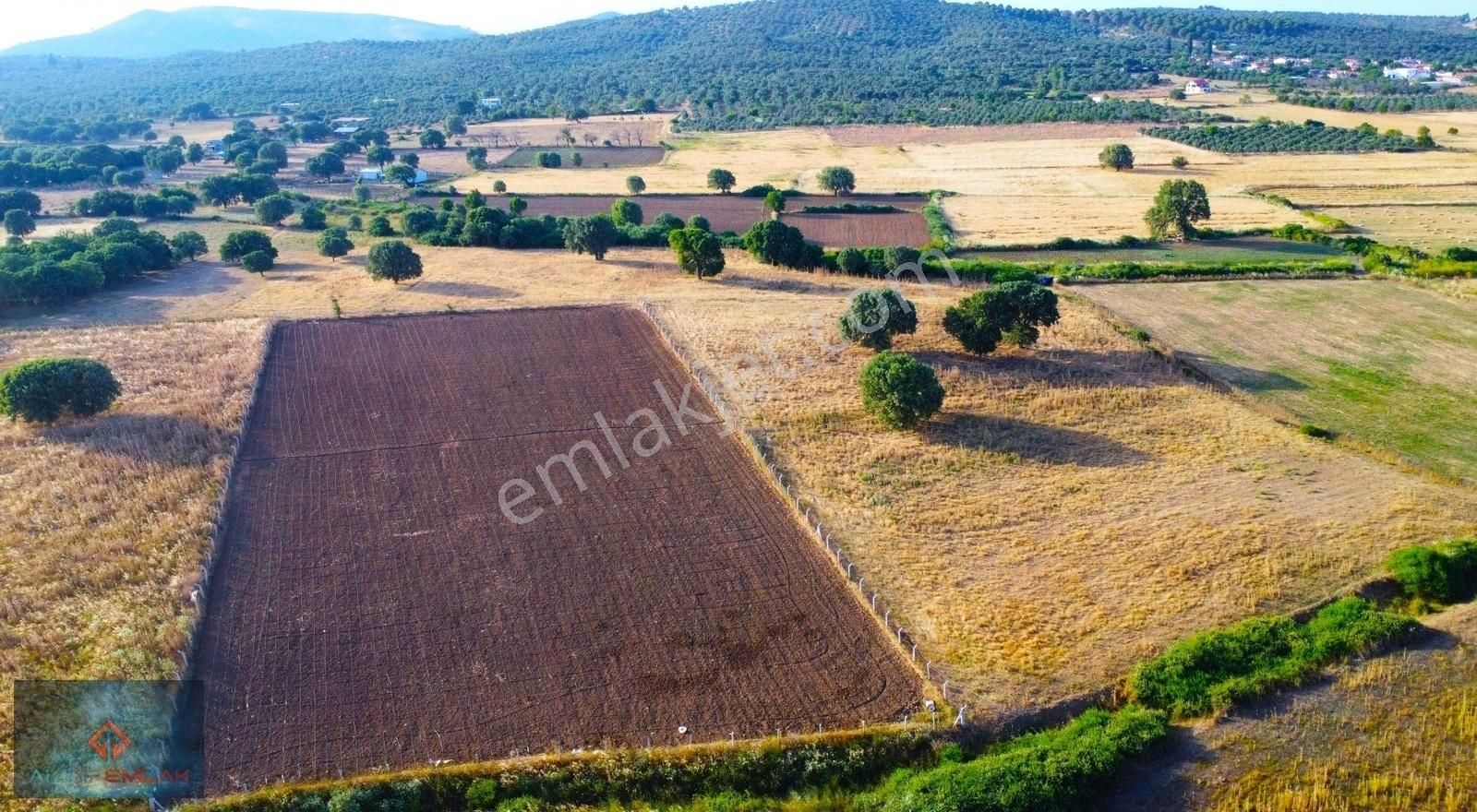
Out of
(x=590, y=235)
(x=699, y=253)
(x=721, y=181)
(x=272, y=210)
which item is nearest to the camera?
(x=699, y=253)

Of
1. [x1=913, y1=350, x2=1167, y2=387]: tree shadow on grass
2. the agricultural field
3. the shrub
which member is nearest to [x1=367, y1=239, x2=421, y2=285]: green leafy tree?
[x1=913, y1=350, x2=1167, y2=387]: tree shadow on grass

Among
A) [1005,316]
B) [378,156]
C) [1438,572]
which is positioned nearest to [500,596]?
[1438,572]

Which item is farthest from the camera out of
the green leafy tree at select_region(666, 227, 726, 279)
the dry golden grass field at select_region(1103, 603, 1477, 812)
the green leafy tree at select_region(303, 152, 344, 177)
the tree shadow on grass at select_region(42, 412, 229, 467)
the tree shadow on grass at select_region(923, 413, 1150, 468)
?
the green leafy tree at select_region(303, 152, 344, 177)

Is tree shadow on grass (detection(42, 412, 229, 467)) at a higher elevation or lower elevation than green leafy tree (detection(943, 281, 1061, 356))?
lower

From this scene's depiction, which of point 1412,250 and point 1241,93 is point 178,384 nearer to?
point 1412,250

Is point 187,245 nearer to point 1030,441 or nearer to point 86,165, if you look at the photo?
point 86,165

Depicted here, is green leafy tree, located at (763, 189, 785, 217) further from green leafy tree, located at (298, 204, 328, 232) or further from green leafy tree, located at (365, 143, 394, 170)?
green leafy tree, located at (365, 143, 394, 170)

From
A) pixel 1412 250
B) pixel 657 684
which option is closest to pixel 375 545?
pixel 657 684
